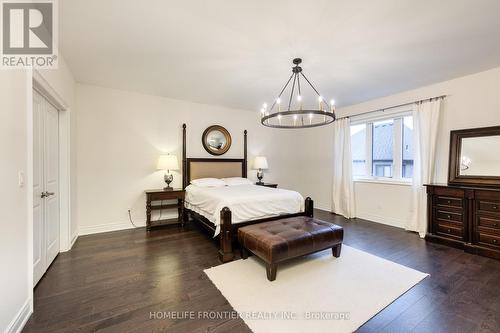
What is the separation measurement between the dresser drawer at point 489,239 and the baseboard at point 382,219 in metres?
1.21

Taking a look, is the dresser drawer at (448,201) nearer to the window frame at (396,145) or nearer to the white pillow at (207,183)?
the window frame at (396,145)

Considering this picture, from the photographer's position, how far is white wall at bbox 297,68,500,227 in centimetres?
326

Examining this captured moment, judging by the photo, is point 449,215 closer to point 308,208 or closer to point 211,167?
point 308,208

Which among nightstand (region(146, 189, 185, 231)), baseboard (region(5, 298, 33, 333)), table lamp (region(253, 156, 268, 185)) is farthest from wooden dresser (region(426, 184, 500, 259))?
baseboard (region(5, 298, 33, 333))

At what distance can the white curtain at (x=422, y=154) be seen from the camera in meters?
3.67

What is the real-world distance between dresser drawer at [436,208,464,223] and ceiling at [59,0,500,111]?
7.05 feet

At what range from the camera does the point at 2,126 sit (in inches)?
57.7

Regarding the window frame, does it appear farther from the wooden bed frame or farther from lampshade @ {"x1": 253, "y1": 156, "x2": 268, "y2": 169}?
lampshade @ {"x1": 253, "y1": 156, "x2": 268, "y2": 169}

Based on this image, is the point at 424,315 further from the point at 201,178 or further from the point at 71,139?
the point at 71,139

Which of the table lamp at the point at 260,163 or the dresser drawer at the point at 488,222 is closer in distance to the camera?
the dresser drawer at the point at 488,222

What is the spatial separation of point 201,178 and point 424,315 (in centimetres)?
400

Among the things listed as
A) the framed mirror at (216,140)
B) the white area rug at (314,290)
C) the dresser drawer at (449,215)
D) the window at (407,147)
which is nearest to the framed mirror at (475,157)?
the dresser drawer at (449,215)

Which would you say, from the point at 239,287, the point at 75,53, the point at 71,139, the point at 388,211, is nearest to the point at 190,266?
the point at 239,287

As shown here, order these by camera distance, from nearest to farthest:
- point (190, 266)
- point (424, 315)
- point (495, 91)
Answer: point (424, 315)
point (190, 266)
point (495, 91)
